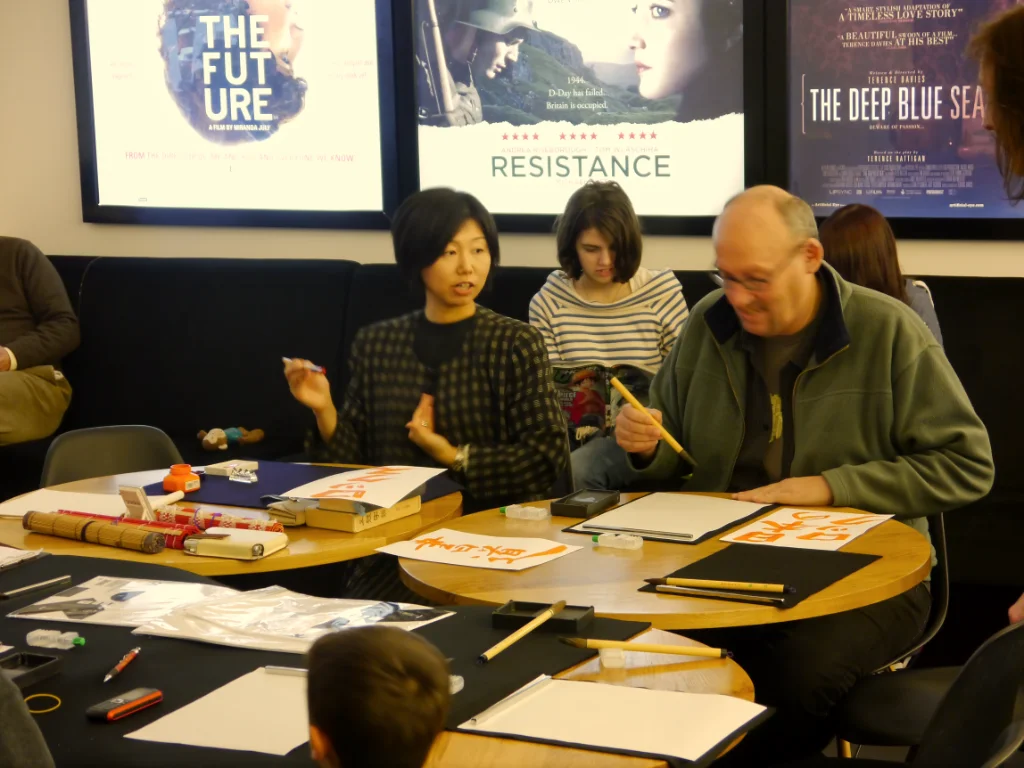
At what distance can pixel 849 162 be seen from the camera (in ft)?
13.5

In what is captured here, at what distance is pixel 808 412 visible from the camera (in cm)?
245

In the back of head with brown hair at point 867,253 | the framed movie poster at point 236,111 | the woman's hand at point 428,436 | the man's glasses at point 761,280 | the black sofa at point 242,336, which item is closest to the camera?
the man's glasses at point 761,280

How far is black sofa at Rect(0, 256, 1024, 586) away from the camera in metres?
3.83

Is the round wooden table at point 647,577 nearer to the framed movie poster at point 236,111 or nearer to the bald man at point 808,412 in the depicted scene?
the bald man at point 808,412

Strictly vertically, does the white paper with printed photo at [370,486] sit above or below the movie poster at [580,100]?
below

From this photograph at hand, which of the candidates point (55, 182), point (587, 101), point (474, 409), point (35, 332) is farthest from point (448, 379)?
point (55, 182)

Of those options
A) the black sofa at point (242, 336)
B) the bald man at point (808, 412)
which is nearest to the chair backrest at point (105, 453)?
the black sofa at point (242, 336)

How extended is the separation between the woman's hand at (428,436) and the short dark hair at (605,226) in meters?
1.35

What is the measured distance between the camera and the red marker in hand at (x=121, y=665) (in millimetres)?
1413

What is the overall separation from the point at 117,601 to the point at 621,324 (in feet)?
8.09

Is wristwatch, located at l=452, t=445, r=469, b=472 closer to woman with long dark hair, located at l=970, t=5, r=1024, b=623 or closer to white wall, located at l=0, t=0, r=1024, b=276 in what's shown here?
woman with long dark hair, located at l=970, t=5, r=1024, b=623

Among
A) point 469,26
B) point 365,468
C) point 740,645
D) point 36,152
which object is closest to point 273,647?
point 740,645

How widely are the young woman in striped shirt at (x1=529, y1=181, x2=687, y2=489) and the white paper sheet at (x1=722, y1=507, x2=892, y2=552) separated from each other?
171cm

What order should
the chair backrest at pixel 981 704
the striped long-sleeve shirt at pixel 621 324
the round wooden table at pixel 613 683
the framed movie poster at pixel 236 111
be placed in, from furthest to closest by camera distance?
the framed movie poster at pixel 236 111
the striped long-sleeve shirt at pixel 621 324
the chair backrest at pixel 981 704
the round wooden table at pixel 613 683
